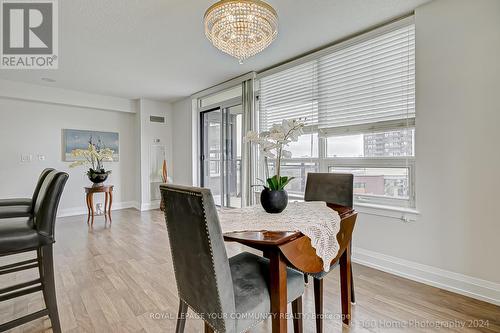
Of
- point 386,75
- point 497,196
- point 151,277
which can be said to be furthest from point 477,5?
point 151,277

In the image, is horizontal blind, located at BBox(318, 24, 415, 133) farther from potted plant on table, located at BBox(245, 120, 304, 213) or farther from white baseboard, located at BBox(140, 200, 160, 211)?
white baseboard, located at BBox(140, 200, 160, 211)

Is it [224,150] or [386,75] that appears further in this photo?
[224,150]

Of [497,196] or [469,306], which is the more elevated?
[497,196]

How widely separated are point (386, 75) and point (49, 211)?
3063 millimetres

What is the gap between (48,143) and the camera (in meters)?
4.79

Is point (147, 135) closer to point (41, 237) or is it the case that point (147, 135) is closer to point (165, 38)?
point (165, 38)

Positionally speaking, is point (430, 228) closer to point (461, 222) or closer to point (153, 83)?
point (461, 222)

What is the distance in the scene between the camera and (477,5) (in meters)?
2.01

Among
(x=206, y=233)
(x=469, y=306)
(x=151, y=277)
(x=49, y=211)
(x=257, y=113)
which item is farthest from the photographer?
(x=257, y=113)

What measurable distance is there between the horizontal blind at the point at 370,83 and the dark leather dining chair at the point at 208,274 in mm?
2086

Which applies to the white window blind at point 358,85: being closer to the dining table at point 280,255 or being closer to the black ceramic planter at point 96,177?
the dining table at point 280,255

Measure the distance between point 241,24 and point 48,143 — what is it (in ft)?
16.2

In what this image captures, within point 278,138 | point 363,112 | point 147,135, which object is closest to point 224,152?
point 147,135

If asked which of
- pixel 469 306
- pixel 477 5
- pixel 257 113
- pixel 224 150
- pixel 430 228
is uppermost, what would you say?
pixel 477 5
